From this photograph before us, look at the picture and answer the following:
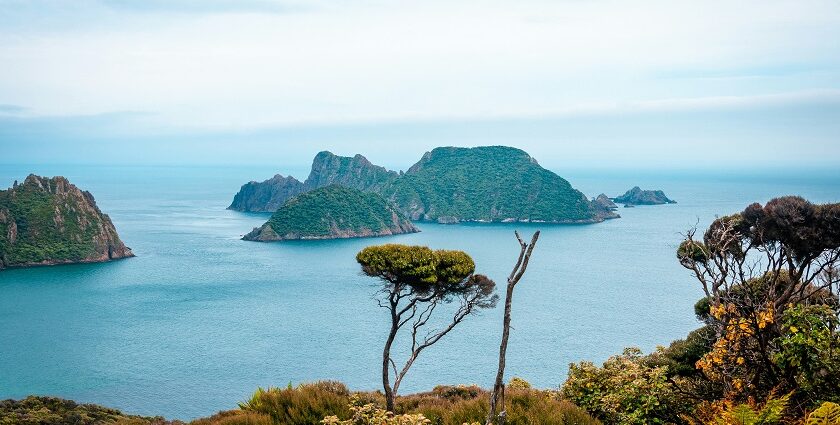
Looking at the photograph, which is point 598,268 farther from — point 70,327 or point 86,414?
point 86,414

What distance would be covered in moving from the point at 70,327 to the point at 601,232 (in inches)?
5074

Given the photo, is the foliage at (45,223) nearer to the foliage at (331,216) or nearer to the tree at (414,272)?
the foliage at (331,216)

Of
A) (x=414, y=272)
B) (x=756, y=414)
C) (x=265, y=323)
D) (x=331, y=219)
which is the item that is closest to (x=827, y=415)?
(x=756, y=414)

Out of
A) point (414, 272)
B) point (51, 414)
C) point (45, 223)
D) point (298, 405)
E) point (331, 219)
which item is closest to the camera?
point (298, 405)

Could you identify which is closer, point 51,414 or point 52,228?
point 51,414

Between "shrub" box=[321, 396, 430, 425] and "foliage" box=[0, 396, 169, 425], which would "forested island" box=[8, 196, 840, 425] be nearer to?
"shrub" box=[321, 396, 430, 425]

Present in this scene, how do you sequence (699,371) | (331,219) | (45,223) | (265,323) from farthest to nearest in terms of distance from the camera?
(331,219) → (45,223) → (265,323) → (699,371)

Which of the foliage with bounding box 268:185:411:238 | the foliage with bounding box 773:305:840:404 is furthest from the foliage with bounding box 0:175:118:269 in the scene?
the foliage with bounding box 773:305:840:404

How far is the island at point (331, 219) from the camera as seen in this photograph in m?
162

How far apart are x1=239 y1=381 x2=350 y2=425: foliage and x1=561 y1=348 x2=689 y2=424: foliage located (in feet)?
16.2

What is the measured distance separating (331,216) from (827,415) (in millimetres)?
165273

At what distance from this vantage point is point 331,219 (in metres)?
169

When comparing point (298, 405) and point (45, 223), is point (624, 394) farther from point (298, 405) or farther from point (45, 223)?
point (45, 223)

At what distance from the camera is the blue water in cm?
5972
